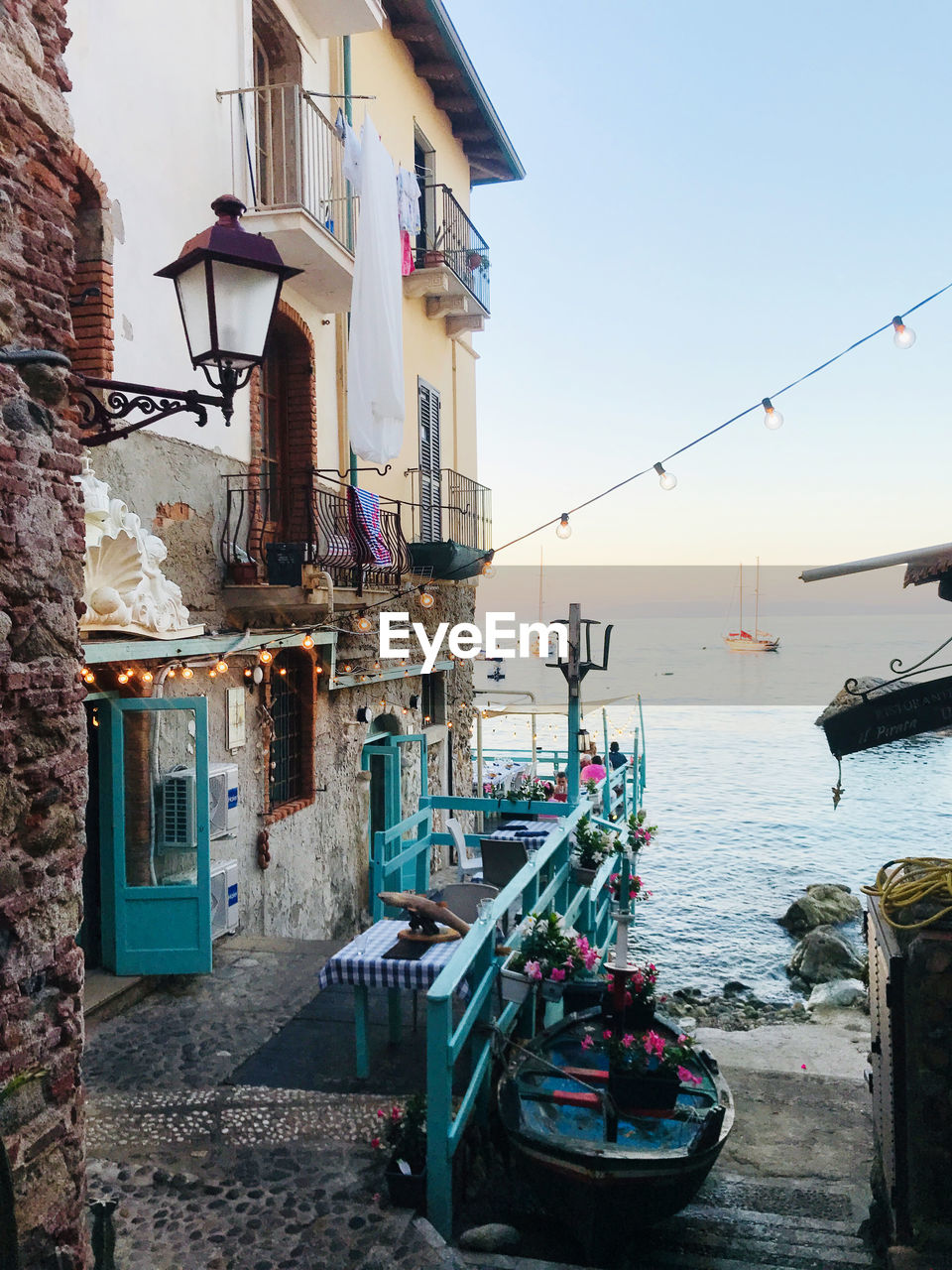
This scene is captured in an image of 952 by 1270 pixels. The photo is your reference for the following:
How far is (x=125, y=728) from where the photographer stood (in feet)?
25.3

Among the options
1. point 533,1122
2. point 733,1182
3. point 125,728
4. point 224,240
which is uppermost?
point 224,240

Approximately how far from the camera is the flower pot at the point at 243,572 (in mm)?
9203

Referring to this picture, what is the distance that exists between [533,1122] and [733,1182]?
1.71 m

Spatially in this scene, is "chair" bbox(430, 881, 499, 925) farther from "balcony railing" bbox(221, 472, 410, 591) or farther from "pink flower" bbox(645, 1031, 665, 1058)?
"balcony railing" bbox(221, 472, 410, 591)

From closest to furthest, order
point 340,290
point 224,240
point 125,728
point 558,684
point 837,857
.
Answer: point 224,240 < point 125,728 < point 340,290 < point 837,857 < point 558,684

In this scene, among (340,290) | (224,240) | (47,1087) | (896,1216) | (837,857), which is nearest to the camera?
(47,1087)

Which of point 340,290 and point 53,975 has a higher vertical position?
point 340,290

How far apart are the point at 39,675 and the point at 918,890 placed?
13.2 ft

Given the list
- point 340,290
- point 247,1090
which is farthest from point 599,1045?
point 340,290

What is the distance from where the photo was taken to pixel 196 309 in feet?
12.3

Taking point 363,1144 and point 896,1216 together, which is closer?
point 896,1216

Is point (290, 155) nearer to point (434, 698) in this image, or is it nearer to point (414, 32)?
point (414, 32)

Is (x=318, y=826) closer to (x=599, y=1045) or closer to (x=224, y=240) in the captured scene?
(x=599, y=1045)

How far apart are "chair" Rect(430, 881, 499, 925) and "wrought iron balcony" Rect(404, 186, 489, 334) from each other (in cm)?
972
